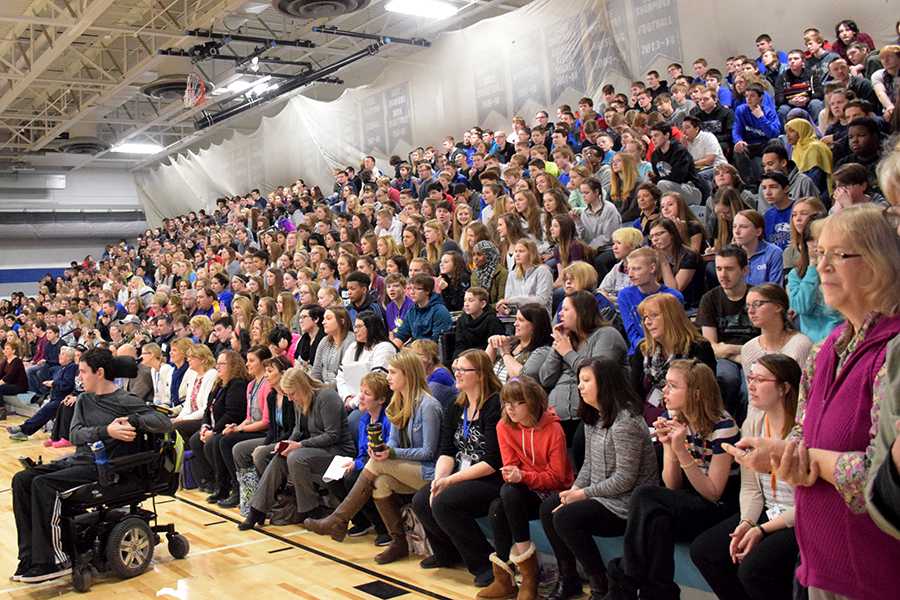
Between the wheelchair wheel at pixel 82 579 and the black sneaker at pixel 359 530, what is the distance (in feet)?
4.78

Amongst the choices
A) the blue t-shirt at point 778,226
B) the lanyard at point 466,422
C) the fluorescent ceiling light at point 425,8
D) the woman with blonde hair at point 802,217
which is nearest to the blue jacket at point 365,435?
the lanyard at point 466,422

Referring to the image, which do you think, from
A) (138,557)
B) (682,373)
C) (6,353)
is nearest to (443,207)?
(138,557)

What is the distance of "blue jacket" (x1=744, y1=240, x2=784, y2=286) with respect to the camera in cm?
448

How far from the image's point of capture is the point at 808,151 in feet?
18.7

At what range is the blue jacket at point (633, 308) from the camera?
14.8ft

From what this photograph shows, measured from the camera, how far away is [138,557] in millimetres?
4520

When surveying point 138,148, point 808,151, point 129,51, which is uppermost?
point 129,51

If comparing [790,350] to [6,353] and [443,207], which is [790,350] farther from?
[6,353]

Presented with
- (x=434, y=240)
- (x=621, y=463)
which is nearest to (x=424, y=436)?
(x=621, y=463)

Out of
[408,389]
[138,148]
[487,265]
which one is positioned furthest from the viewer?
[138,148]

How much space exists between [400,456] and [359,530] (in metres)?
0.83

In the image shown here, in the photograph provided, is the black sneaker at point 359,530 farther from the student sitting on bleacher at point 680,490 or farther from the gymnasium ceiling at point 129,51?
the gymnasium ceiling at point 129,51

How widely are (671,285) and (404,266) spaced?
3.01m

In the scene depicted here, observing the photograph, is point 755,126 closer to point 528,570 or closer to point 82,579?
point 528,570
